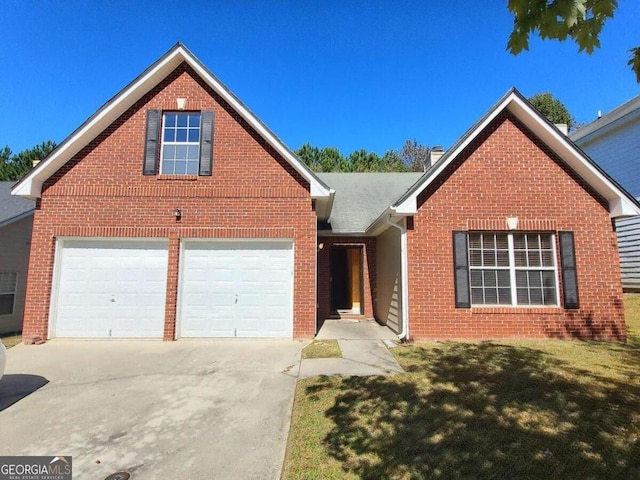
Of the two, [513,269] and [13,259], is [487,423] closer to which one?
[513,269]

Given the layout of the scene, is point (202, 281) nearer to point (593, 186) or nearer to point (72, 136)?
point (72, 136)

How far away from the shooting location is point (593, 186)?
9234 millimetres

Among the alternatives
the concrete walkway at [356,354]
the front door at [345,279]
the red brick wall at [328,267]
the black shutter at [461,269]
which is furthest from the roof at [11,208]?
the black shutter at [461,269]

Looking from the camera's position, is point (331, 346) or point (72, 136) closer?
point (331, 346)

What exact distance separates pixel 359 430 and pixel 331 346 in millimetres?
4065

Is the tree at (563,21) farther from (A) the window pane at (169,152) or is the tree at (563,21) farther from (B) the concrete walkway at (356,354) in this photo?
(A) the window pane at (169,152)

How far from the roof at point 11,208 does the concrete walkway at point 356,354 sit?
11.7m

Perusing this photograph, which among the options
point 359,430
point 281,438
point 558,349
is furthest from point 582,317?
point 281,438

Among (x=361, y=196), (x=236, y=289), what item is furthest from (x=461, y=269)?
(x=361, y=196)

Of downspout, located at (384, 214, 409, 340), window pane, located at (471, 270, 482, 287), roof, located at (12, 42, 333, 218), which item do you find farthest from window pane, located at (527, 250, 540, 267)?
roof, located at (12, 42, 333, 218)

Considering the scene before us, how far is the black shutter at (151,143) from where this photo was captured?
9562mm

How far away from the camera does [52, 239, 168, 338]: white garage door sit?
30.1 ft

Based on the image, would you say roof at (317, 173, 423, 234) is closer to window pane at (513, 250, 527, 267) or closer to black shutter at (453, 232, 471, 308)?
black shutter at (453, 232, 471, 308)

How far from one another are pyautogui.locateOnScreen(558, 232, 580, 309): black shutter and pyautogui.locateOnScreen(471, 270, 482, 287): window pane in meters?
2.00
